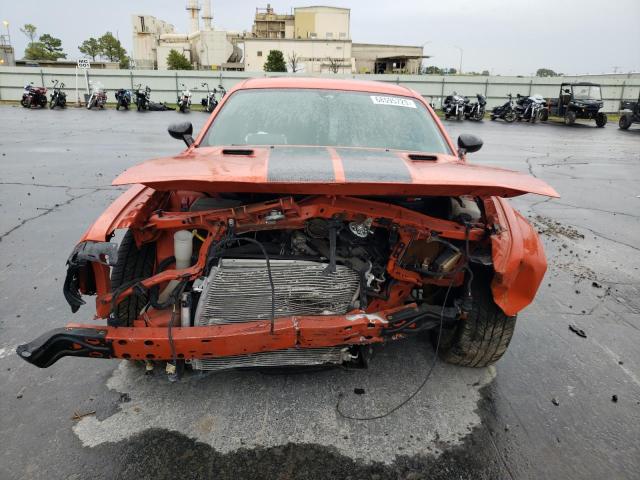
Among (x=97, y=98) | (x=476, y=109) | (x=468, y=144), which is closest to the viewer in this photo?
(x=468, y=144)

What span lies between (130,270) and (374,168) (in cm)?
148

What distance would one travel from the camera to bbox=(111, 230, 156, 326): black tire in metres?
2.56

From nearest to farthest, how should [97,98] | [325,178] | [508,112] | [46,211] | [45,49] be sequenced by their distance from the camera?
[325,178], [46,211], [508,112], [97,98], [45,49]

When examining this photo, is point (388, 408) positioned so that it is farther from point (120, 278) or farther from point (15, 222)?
point (15, 222)

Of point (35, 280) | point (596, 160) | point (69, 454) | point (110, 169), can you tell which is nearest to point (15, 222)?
point (35, 280)

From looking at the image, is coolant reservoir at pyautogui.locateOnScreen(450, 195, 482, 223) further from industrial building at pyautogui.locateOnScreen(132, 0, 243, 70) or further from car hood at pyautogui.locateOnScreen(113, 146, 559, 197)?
industrial building at pyautogui.locateOnScreen(132, 0, 243, 70)

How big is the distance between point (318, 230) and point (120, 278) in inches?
45.6

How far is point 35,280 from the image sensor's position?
4.03 metres

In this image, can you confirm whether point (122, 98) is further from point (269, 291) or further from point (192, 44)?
point (192, 44)

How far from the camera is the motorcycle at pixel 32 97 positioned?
2311 cm

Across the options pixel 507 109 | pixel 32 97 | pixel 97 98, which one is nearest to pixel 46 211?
pixel 97 98

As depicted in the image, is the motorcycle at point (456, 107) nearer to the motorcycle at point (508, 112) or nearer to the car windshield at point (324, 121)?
the motorcycle at point (508, 112)

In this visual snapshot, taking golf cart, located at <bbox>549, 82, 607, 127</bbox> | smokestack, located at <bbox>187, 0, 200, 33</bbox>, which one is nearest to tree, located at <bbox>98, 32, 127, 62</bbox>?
smokestack, located at <bbox>187, 0, 200, 33</bbox>

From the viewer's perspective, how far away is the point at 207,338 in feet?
7.26
